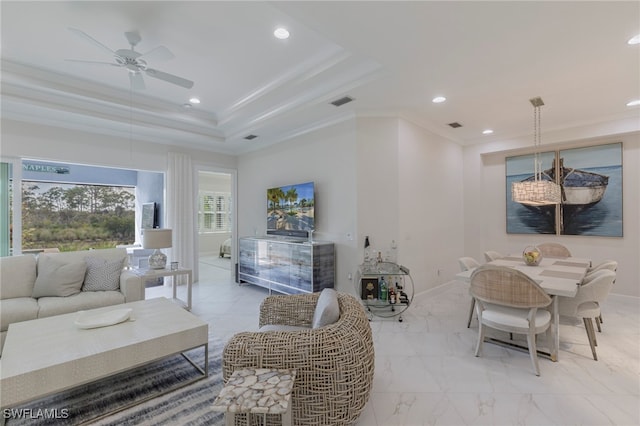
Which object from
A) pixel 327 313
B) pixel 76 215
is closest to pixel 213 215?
pixel 76 215

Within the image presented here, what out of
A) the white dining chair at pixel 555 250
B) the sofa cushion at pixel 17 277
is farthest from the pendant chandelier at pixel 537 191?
the sofa cushion at pixel 17 277

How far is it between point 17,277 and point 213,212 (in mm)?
7229

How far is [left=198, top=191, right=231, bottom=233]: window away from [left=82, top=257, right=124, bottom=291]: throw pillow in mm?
6574

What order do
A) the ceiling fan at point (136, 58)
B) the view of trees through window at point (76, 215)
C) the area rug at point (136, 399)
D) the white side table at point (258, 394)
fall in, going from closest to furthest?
Answer: the white side table at point (258, 394), the area rug at point (136, 399), the ceiling fan at point (136, 58), the view of trees through window at point (76, 215)

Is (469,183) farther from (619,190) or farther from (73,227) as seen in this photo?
(73,227)

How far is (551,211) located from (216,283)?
Result: 6430 mm

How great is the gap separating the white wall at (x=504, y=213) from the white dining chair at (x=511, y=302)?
3.11m

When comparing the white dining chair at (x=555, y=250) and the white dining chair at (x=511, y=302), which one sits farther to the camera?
the white dining chair at (x=555, y=250)

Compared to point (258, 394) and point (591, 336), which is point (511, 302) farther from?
point (258, 394)

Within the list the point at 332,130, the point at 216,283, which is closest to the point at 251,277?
the point at 216,283

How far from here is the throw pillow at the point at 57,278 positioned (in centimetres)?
319

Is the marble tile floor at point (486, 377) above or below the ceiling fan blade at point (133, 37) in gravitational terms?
below

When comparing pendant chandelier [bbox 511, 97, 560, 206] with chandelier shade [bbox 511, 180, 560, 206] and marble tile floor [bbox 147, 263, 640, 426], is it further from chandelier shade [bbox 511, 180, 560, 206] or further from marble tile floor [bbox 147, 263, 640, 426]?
marble tile floor [bbox 147, 263, 640, 426]

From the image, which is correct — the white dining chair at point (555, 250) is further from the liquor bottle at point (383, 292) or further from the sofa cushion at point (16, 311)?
the sofa cushion at point (16, 311)
